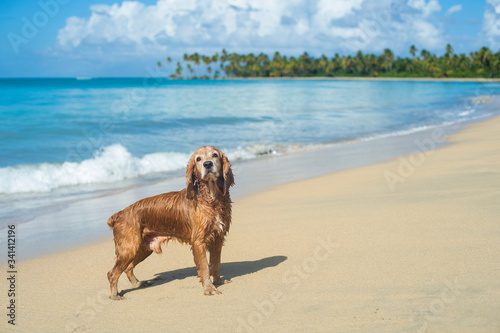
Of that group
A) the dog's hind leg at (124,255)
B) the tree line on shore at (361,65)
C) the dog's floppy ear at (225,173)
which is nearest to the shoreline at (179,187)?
the dog's hind leg at (124,255)

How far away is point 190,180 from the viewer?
182 inches

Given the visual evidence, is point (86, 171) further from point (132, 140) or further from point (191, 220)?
point (191, 220)

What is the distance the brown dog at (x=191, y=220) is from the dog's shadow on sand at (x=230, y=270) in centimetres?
25

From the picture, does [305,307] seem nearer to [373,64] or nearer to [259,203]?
[259,203]

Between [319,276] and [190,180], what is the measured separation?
1666 millimetres

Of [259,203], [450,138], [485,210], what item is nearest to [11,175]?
[259,203]

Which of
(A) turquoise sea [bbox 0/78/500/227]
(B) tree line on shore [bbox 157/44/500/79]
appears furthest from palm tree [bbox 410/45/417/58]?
(A) turquoise sea [bbox 0/78/500/227]

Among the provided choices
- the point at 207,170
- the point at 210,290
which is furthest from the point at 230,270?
the point at 207,170

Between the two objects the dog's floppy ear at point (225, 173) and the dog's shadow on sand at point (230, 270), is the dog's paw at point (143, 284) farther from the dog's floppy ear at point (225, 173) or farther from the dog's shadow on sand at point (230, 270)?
the dog's floppy ear at point (225, 173)

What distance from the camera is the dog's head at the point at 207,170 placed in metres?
4.54

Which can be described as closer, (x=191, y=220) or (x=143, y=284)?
(x=191, y=220)

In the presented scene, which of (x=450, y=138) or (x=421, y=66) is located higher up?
(x=421, y=66)

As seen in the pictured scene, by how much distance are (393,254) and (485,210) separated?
1.98m

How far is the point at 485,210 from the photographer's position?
6.20m
